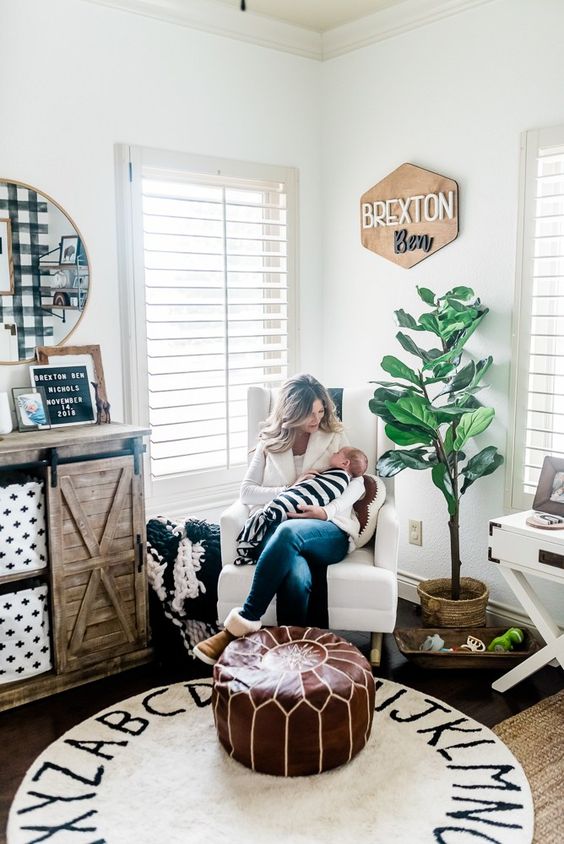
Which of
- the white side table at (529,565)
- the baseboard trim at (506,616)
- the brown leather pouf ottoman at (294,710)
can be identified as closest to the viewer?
the brown leather pouf ottoman at (294,710)

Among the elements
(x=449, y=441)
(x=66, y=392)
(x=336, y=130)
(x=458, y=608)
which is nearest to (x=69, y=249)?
(x=66, y=392)

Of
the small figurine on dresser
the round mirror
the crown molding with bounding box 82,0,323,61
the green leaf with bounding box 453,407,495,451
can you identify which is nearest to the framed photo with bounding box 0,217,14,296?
the round mirror

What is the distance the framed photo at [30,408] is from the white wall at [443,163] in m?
1.61

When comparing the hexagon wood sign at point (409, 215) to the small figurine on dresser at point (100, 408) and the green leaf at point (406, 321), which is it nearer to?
the green leaf at point (406, 321)

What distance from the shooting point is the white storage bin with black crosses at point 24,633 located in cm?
283

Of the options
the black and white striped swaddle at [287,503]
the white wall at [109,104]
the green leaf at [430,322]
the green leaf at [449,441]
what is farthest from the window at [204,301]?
the green leaf at [449,441]

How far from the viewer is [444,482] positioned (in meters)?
3.28

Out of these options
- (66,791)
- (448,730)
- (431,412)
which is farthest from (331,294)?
(66,791)

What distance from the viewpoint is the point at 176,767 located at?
243 cm

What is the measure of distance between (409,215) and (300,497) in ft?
4.70

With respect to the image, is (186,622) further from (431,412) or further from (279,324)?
(279,324)

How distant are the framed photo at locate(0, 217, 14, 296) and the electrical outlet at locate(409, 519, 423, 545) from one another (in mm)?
2031

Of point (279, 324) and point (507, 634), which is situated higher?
point (279, 324)

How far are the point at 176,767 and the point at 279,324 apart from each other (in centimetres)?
225
